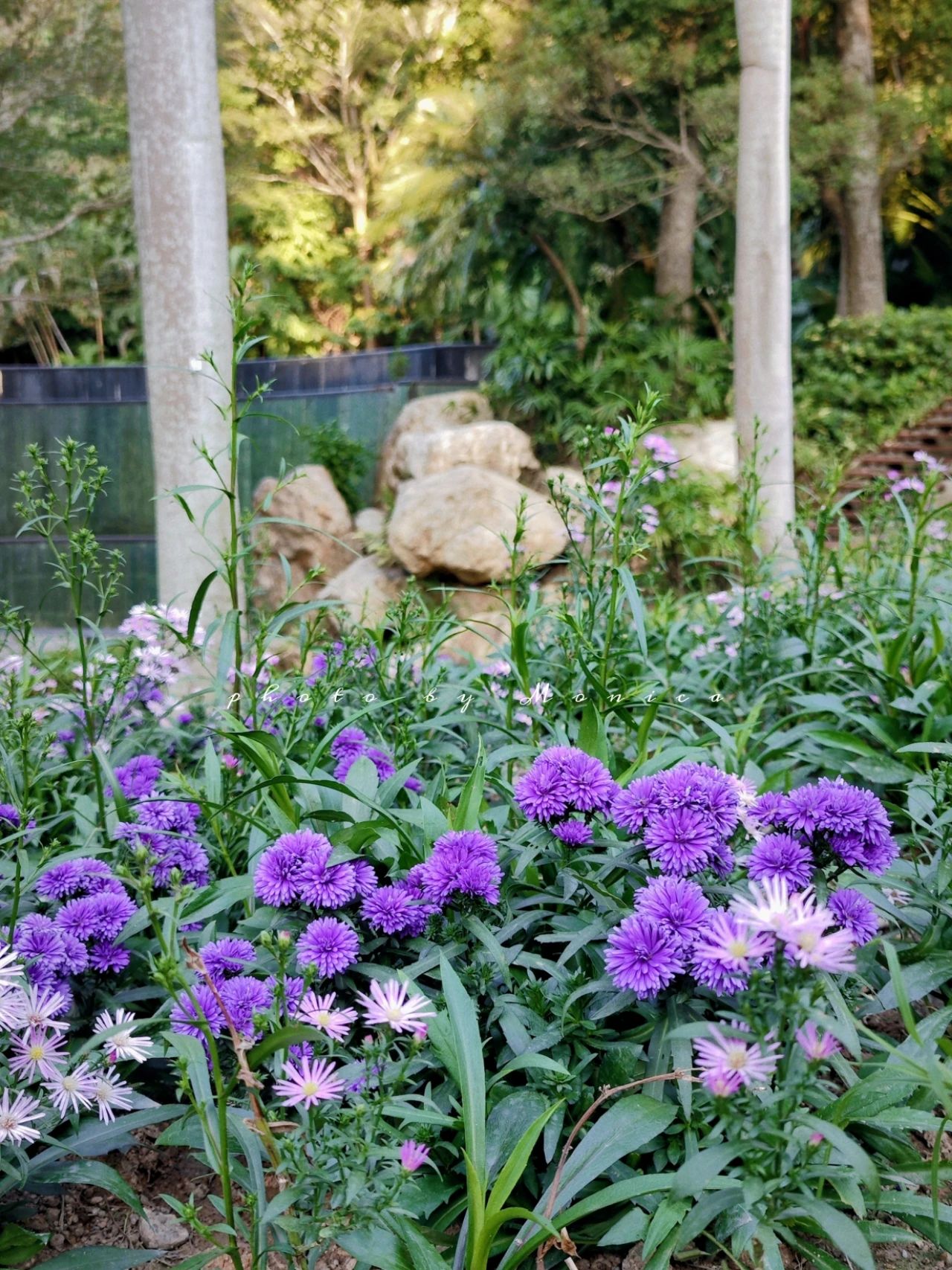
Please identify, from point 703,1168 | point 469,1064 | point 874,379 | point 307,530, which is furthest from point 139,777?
point 874,379

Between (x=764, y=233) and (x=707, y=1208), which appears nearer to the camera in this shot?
(x=707, y=1208)

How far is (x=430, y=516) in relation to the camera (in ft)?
25.1

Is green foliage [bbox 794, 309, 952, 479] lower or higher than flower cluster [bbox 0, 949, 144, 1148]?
higher

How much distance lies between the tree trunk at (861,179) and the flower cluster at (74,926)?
870cm

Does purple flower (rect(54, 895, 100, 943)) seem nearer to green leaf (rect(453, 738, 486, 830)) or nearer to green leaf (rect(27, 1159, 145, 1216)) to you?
green leaf (rect(27, 1159, 145, 1216))

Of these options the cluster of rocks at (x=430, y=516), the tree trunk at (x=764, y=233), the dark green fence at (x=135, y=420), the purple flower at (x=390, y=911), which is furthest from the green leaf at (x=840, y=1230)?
the dark green fence at (x=135, y=420)

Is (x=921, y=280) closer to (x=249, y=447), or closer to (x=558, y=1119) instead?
(x=249, y=447)

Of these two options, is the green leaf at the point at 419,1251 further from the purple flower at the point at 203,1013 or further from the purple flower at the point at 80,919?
the purple flower at the point at 80,919

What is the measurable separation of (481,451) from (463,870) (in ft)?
24.4

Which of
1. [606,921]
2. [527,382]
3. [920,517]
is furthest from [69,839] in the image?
[527,382]

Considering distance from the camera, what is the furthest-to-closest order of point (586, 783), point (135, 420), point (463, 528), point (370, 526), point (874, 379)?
point (135, 420) → point (874, 379) → point (370, 526) → point (463, 528) → point (586, 783)

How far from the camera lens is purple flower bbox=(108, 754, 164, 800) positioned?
1740mm

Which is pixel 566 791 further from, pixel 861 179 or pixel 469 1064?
pixel 861 179

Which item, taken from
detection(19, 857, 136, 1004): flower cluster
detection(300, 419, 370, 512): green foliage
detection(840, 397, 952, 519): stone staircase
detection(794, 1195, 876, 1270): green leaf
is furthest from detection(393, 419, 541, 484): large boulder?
detection(794, 1195, 876, 1270): green leaf
